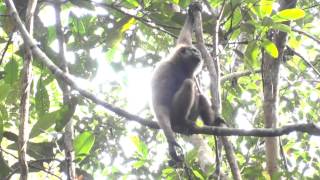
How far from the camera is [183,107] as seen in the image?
616 centimetres

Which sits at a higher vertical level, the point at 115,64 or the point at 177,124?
the point at 115,64

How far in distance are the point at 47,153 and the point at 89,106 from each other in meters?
4.79

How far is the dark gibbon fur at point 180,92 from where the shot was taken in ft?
19.9

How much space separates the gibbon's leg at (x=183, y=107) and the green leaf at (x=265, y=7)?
5.28ft

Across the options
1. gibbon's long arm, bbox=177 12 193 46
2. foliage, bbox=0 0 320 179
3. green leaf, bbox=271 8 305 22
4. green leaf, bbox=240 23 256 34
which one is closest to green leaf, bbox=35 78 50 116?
foliage, bbox=0 0 320 179

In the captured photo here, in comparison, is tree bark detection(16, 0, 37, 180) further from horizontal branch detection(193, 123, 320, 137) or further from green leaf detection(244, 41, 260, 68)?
green leaf detection(244, 41, 260, 68)

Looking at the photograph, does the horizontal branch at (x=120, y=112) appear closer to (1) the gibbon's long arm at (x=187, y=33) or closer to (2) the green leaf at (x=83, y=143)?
(2) the green leaf at (x=83, y=143)

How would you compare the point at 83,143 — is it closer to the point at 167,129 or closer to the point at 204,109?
the point at 167,129

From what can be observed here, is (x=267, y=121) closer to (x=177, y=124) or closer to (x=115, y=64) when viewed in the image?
(x=177, y=124)

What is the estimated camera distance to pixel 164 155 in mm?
10422

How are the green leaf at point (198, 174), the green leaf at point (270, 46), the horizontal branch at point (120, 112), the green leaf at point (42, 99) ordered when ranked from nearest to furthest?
the horizontal branch at point (120, 112) < the green leaf at point (42, 99) < the green leaf at point (270, 46) < the green leaf at point (198, 174)

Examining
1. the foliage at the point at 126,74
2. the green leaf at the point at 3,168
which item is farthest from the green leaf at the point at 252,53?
the green leaf at the point at 3,168

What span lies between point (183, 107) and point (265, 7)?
1877mm

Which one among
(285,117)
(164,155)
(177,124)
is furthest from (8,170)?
(285,117)
